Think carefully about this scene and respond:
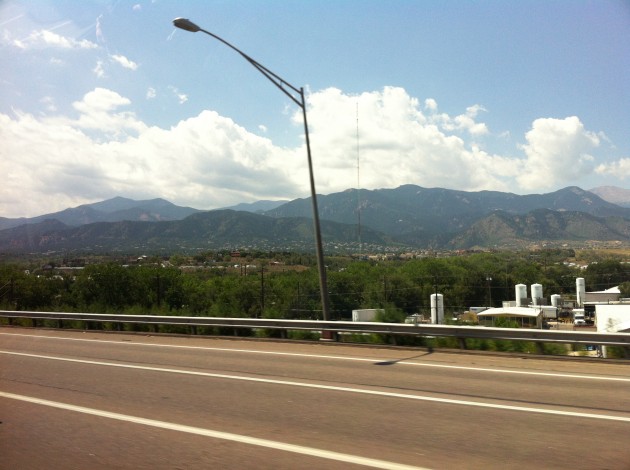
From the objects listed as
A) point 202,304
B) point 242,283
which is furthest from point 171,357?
point 242,283

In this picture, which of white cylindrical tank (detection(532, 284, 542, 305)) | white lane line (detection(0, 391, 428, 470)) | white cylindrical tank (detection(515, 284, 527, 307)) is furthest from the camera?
white cylindrical tank (detection(532, 284, 542, 305))

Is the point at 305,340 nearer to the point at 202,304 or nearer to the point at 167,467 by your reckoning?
the point at 167,467

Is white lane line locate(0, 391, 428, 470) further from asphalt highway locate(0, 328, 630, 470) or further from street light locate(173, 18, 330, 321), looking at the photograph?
street light locate(173, 18, 330, 321)

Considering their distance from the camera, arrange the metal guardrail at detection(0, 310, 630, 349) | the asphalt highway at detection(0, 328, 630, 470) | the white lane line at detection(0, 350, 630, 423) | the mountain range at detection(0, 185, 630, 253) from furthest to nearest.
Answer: the mountain range at detection(0, 185, 630, 253) < the metal guardrail at detection(0, 310, 630, 349) < the white lane line at detection(0, 350, 630, 423) < the asphalt highway at detection(0, 328, 630, 470)

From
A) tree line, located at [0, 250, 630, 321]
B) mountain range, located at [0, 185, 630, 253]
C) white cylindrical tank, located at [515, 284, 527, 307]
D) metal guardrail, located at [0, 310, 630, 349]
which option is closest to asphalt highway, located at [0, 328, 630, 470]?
metal guardrail, located at [0, 310, 630, 349]

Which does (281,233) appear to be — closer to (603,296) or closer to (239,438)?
(603,296)

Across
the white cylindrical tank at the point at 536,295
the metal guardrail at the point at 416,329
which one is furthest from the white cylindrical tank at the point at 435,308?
the white cylindrical tank at the point at 536,295

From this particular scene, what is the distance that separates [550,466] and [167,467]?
3866 millimetres

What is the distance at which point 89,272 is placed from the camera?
208 feet

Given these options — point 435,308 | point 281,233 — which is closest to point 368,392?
point 435,308

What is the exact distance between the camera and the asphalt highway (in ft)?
19.2

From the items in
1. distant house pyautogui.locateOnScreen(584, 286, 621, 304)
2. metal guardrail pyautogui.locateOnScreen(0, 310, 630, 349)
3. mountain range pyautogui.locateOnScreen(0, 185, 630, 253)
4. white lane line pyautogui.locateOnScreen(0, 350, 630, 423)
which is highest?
mountain range pyautogui.locateOnScreen(0, 185, 630, 253)

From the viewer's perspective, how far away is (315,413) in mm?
7805

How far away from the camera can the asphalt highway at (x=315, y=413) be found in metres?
5.86
